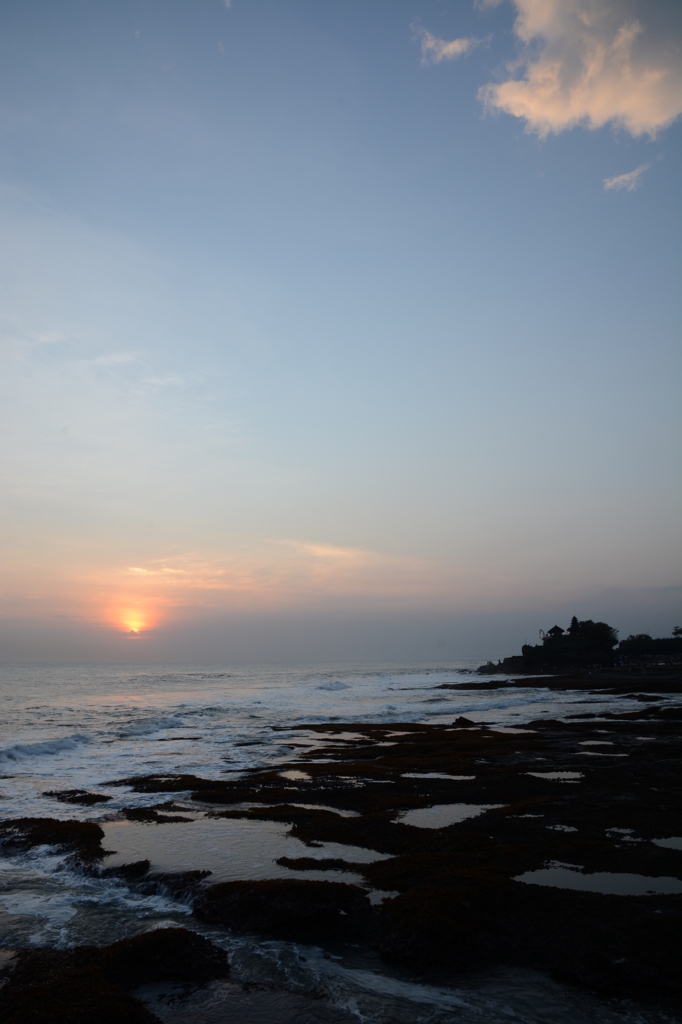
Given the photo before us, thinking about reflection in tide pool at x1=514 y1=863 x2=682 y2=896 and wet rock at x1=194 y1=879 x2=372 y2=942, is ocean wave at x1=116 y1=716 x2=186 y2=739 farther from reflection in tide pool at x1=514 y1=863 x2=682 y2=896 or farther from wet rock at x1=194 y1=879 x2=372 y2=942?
reflection in tide pool at x1=514 y1=863 x2=682 y2=896

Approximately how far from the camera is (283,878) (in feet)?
38.6

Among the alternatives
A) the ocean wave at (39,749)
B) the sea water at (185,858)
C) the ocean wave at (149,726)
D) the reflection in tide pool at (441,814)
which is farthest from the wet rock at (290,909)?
the ocean wave at (149,726)

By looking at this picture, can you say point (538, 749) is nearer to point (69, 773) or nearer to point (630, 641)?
point (69, 773)

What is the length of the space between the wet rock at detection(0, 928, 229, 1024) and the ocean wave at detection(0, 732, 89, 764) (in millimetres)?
23993

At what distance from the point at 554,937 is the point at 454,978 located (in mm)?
1840

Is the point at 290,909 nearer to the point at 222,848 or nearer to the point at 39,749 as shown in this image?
the point at 222,848

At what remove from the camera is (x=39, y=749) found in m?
31.8

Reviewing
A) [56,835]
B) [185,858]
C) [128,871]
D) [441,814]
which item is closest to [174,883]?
[128,871]

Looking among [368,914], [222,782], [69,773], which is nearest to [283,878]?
[368,914]

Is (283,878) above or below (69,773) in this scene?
above

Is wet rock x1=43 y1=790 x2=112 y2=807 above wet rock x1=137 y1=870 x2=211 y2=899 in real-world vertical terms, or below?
below

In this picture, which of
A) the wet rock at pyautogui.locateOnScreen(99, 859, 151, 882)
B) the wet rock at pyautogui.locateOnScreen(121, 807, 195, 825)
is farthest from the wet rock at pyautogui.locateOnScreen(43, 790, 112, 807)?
the wet rock at pyautogui.locateOnScreen(99, 859, 151, 882)

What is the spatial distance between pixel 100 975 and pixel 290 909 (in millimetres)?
3268

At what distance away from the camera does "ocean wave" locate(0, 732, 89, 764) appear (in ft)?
96.8
